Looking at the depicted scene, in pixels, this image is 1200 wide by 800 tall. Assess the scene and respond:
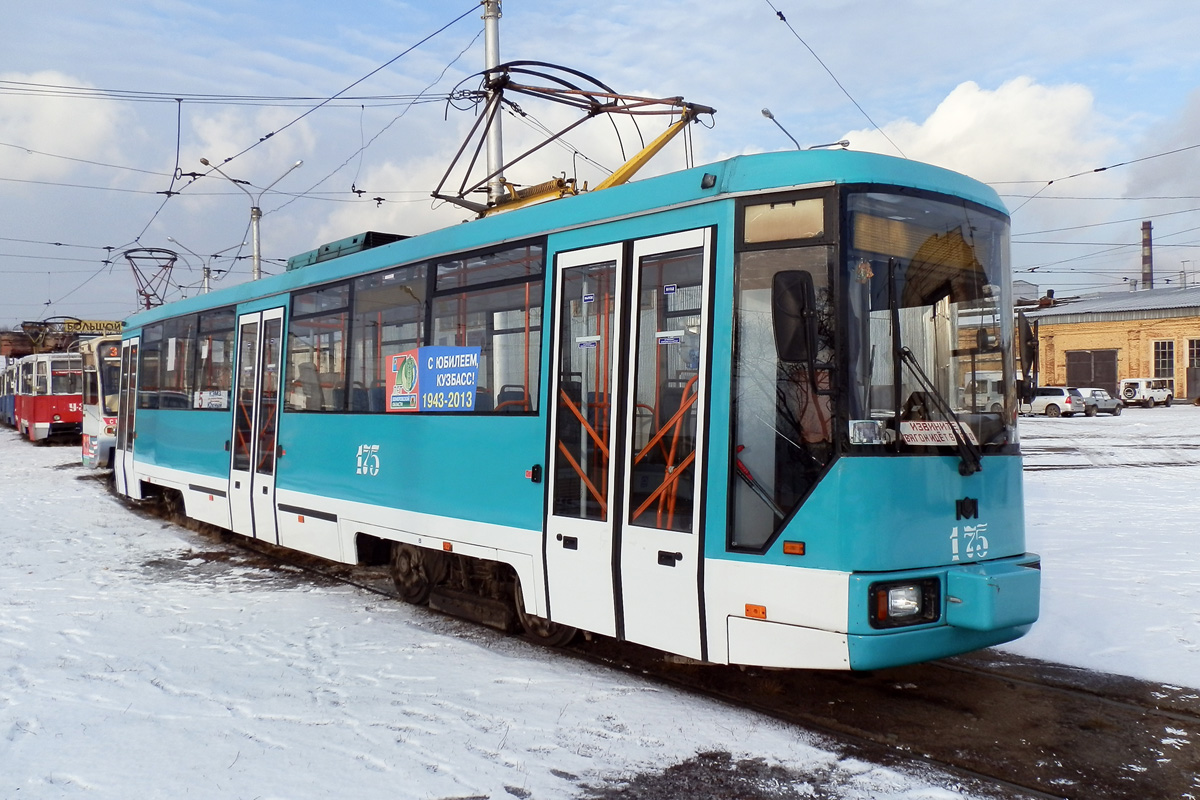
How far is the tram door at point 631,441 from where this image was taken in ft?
18.4

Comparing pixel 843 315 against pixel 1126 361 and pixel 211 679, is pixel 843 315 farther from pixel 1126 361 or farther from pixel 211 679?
pixel 1126 361

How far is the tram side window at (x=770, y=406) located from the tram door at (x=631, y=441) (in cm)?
23

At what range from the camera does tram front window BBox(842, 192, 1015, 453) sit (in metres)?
5.18

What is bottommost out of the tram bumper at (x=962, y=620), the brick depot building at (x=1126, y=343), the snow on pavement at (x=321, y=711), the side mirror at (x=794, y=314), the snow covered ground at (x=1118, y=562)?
the snow on pavement at (x=321, y=711)

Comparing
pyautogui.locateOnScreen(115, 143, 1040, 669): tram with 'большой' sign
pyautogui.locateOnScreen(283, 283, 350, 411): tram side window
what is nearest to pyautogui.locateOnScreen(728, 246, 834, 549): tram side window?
pyautogui.locateOnScreen(115, 143, 1040, 669): tram with 'большой' sign

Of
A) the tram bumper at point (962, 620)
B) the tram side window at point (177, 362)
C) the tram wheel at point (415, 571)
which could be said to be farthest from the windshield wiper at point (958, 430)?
the tram side window at point (177, 362)

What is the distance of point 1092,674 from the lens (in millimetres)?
6422

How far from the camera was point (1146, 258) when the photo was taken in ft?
250

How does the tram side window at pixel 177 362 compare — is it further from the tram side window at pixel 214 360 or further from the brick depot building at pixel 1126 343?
the brick depot building at pixel 1126 343

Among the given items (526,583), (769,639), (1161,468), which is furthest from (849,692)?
(1161,468)

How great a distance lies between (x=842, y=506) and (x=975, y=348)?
4.28ft

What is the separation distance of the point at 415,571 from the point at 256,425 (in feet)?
10.8

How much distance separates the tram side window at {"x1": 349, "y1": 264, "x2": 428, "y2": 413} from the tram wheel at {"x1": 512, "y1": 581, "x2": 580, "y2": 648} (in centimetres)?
217

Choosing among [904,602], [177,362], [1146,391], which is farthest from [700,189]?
[1146,391]
